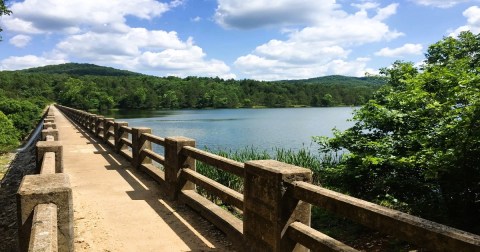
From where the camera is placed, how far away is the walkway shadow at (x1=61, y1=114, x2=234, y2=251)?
555cm

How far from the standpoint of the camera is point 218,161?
6137mm

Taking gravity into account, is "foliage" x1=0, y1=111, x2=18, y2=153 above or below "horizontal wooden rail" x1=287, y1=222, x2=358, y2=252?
below

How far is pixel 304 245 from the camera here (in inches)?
158

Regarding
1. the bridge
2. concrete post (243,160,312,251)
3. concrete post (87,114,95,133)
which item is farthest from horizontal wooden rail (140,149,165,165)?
concrete post (87,114,95,133)

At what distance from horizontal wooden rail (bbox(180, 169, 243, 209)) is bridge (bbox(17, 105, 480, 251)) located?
0.01m

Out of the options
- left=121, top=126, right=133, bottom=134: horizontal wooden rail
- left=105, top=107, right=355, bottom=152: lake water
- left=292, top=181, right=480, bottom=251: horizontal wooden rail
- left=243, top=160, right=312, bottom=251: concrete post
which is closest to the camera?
left=292, top=181, right=480, bottom=251: horizontal wooden rail

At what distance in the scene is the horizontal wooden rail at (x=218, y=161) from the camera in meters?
5.48

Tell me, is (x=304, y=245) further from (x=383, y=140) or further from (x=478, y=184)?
(x=383, y=140)

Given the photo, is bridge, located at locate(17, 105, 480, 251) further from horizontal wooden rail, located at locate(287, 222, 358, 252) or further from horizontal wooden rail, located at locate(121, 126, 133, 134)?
horizontal wooden rail, located at locate(121, 126, 133, 134)

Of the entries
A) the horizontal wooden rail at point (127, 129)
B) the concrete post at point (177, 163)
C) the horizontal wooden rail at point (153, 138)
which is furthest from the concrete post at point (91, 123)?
the concrete post at point (177, 163)

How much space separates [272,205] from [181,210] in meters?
3.16

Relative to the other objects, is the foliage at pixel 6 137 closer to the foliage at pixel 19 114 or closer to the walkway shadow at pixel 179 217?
the foliage at pixel 19 114

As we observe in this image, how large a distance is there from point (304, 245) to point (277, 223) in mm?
394

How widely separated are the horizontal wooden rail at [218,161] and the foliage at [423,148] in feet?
13.8
